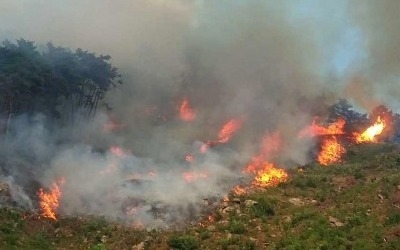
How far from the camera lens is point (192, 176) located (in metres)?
36.5

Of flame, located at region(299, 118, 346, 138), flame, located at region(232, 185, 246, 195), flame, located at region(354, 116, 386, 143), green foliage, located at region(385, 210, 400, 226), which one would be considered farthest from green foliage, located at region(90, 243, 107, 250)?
flame, located at region(354, 116, 386, 143)

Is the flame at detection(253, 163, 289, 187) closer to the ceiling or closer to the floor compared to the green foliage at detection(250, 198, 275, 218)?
closer to the ceiling

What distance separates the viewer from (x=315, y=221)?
2494 cm

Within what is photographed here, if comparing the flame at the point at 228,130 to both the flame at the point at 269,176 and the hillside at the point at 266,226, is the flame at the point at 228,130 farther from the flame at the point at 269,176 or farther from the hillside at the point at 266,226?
the hillside at the point at 266,226

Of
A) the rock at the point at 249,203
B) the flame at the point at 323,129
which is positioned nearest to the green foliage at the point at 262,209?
the rock at the point at 249,203

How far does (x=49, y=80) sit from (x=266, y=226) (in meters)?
21.6

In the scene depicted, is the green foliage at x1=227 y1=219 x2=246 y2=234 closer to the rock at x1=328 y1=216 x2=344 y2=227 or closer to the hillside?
the hillside

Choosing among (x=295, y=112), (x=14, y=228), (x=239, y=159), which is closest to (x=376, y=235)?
(x=14, y=228)

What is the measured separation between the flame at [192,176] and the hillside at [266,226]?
446 cm

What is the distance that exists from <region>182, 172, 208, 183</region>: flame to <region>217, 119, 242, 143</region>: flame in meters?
11.8

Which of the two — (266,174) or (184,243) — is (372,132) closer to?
(266,174)

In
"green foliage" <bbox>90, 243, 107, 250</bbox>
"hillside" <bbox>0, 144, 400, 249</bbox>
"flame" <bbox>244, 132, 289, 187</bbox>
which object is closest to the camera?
"hillside" <bbox>0, 144, 400, 249</bbox>

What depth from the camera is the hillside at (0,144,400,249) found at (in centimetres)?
2311

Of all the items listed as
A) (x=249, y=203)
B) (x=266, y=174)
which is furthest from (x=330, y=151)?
(x=249, y=203)
